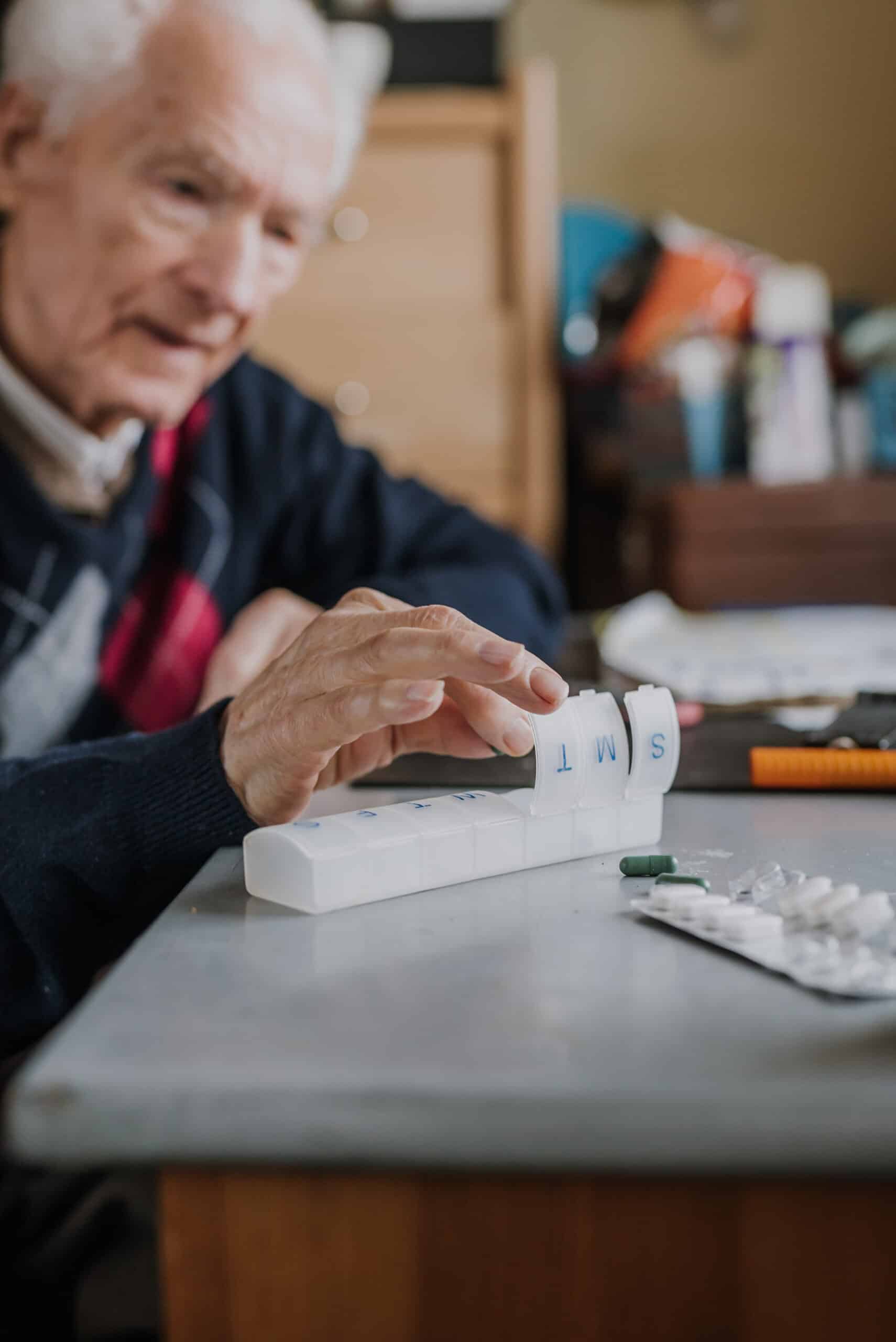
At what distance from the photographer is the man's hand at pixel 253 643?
3.45 ft

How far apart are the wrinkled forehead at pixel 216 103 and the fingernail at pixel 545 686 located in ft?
2.25

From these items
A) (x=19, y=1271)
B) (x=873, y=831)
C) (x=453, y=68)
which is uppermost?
(x=453, y=68)

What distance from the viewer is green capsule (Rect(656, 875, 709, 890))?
20.8 inches

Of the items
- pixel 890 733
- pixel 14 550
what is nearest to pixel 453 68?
pixel 14 550

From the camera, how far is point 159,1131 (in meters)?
0.36

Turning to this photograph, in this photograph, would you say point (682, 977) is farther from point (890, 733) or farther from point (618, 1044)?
point (890, 733)

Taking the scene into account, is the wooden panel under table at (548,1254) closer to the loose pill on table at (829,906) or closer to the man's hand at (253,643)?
the loose pill on table at (829,906)

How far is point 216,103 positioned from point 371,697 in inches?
26.8

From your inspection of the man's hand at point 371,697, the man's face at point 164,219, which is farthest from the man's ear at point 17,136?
the man's hand at point 371,697

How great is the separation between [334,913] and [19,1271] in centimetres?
74

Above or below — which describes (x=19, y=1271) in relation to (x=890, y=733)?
below

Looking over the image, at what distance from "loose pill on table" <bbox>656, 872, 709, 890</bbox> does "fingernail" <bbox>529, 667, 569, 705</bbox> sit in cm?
8

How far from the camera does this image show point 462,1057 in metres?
0.38

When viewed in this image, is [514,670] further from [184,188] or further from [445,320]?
[445,320]
